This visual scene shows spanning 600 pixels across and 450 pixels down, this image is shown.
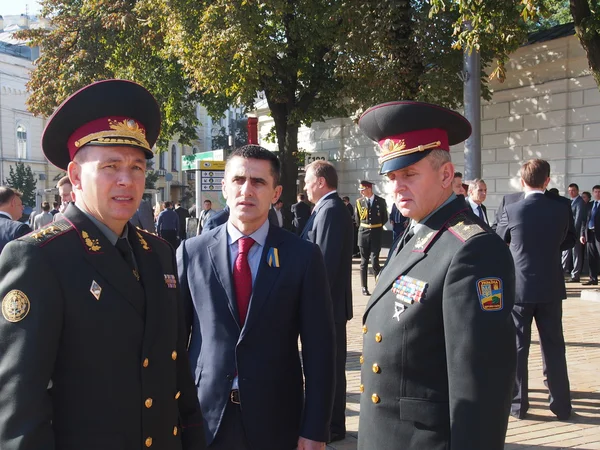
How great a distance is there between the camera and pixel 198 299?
2.89 meters

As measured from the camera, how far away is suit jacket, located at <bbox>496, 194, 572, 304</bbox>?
5547 mm

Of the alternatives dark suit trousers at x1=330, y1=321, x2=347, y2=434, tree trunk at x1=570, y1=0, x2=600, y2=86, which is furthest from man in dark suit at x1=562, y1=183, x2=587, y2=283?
dark suit trousers at x1=330, y1=321, x2=347, y2=434

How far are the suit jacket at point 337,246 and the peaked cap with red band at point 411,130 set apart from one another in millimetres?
2488

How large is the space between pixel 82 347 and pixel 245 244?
1.16 m

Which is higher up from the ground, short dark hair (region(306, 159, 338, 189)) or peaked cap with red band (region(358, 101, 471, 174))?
short dark hair (region(306, 159, 338, 189))

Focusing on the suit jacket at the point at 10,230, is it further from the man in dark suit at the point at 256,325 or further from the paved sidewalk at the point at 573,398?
the man in dark suit at the point at 256,325

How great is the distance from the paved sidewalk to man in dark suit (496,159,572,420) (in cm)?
19

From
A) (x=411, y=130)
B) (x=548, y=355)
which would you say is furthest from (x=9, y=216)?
(x=411, y=130)

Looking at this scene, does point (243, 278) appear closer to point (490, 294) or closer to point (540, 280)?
point (490, 294)

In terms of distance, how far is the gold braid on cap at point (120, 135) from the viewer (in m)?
2.12

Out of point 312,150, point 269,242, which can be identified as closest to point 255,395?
point 269,242

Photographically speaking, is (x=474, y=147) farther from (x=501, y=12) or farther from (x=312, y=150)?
(x=312, y=150)

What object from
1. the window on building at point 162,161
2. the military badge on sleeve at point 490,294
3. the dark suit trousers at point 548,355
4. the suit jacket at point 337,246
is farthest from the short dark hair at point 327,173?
the window on building at point 162,161

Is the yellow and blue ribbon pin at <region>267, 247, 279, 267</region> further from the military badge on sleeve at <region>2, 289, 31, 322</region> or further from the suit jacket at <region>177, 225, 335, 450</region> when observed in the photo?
the military badge on sleeve at <region>2, 289, 31, 322</region>
